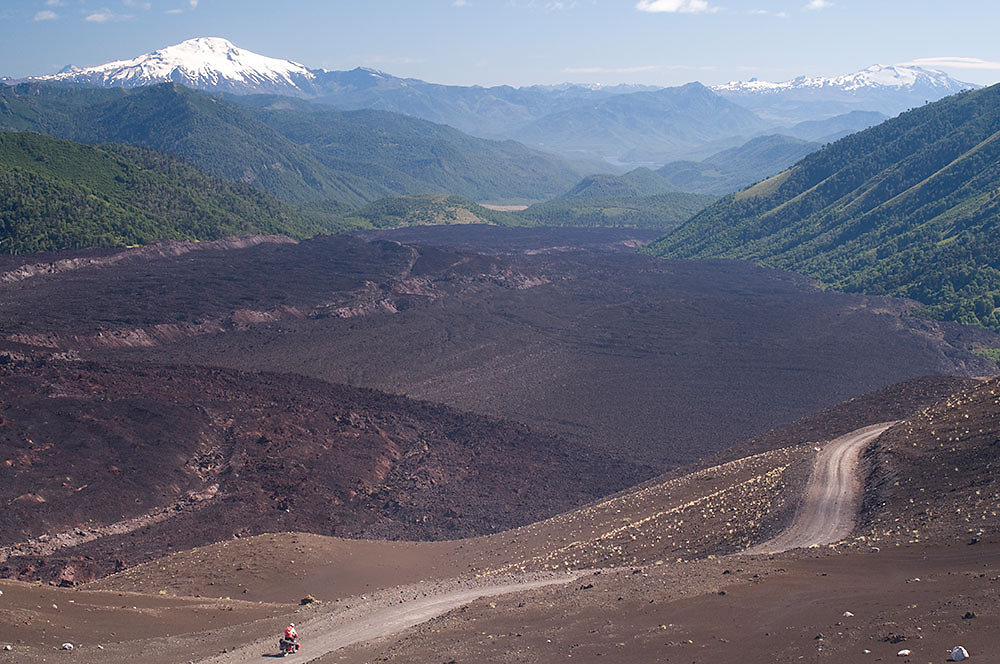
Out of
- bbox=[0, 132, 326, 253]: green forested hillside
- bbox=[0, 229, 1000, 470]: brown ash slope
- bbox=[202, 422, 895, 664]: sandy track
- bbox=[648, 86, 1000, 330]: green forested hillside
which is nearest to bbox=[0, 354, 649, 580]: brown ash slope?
bbox=[0, 229, 1000, 470]: brown ash slope

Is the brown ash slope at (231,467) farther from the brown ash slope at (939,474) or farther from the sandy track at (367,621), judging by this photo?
the brown ash slope at (939,474)

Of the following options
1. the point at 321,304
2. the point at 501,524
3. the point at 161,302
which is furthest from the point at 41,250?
the point at 501,524

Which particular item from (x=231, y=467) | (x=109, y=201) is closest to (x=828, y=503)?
(x=231, y=467)

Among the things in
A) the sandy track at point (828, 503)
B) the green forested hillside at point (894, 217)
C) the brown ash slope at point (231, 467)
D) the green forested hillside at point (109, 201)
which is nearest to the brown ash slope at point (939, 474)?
the sandy track at point (828, 503)

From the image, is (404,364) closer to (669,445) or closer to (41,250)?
(669,445)

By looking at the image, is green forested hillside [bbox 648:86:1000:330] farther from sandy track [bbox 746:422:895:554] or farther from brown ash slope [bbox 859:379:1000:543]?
brown ash slope [bbox 859:379:1000:543]
